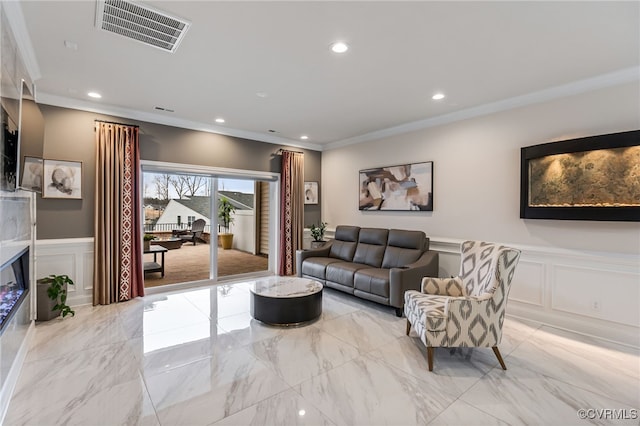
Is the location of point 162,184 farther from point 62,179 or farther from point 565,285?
point 565,285

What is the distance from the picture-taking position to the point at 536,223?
3561 mm

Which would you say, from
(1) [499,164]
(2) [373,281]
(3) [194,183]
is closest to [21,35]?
(3) [194,183]

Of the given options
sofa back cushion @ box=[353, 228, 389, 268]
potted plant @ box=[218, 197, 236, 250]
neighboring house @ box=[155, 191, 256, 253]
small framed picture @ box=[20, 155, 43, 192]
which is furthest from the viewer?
potted plant @ box=[218, 197, 236, 250]

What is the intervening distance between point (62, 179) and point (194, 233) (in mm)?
2214

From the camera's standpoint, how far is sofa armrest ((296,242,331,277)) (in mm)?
5141

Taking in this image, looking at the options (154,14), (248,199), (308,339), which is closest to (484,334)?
(308,339)

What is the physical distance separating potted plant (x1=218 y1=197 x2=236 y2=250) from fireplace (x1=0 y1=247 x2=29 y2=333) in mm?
2951

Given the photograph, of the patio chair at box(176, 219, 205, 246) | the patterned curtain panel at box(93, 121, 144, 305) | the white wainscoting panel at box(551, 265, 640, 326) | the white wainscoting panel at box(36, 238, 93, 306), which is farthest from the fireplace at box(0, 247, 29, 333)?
the white wainscoting panel at box(551, 265, 640, 326)

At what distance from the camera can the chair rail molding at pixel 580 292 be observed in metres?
2.96

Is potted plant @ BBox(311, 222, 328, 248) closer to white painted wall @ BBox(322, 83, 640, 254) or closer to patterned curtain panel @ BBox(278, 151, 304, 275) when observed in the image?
patterned curtain panel @ BBox(278, 151, 304, 275)

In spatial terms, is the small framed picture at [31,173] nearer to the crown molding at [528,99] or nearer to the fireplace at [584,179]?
the crown molding at [528,99]

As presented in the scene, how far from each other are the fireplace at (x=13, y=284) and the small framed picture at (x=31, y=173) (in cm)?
58

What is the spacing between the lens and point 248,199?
661 centimetres

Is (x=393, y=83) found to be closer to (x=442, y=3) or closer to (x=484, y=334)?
(x=442, y=3)
